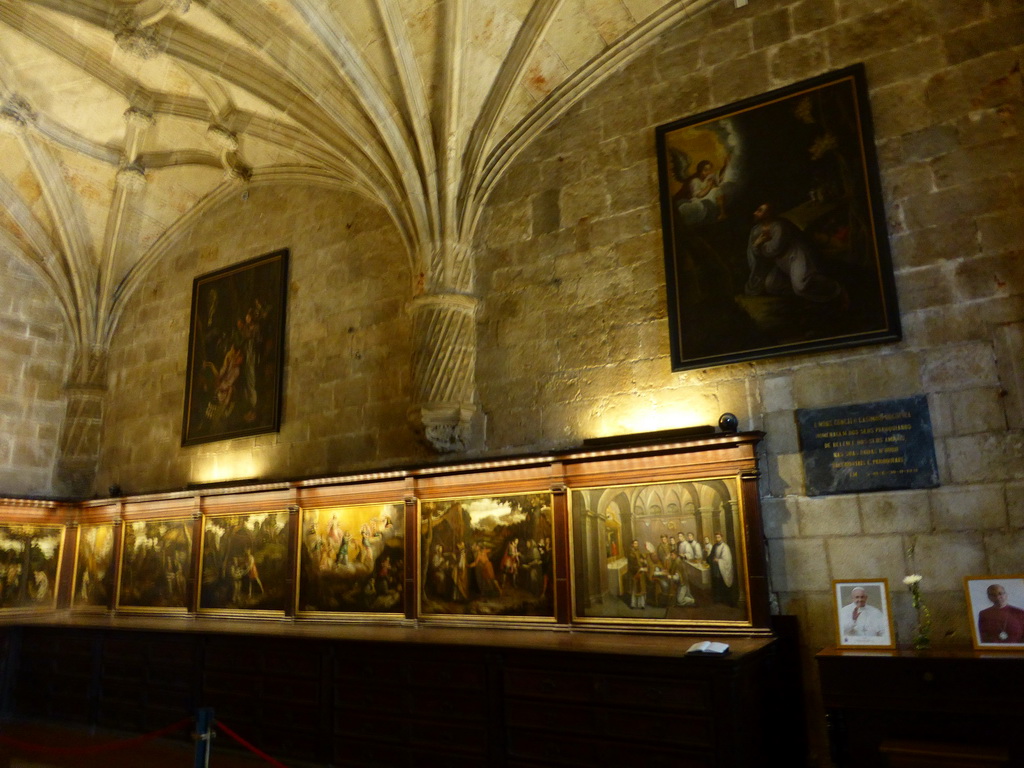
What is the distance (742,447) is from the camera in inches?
239

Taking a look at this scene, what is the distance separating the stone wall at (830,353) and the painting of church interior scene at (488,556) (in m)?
0.72

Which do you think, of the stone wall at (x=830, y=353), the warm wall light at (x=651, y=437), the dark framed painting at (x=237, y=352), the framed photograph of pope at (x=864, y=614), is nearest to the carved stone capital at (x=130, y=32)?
the dark framed painting at (x=237, y=352)

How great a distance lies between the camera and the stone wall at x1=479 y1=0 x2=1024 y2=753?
5.60 metres

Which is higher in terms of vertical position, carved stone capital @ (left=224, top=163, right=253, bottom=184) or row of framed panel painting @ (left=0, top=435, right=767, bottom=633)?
carved stone capital @ (left=224, top=163, right=253, bottom=184)

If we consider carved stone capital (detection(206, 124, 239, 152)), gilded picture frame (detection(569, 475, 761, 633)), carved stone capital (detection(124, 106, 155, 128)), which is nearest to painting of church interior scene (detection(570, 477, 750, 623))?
gilded picture frame (detection(569, 475, 761, 633))

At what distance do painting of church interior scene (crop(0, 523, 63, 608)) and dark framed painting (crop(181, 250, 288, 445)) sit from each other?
86.3 inches

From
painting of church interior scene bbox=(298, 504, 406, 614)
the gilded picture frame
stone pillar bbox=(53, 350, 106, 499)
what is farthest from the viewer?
stone pillar bbox=(53, 350, 106, 499)

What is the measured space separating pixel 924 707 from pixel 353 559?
5.15 m

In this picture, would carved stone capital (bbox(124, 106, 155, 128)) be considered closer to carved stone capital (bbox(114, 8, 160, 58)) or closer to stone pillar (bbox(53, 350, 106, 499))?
carved stone capital (bbox(114, 8, 160, 58))

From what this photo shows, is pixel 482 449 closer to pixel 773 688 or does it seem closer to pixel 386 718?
pixel 386 718

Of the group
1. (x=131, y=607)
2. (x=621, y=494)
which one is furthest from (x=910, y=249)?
(x=131, y=607)

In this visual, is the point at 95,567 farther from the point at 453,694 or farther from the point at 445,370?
the point at 453,694

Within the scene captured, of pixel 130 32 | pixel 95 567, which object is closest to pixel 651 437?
pixel 130 32

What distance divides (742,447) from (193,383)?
7397 millimetres
